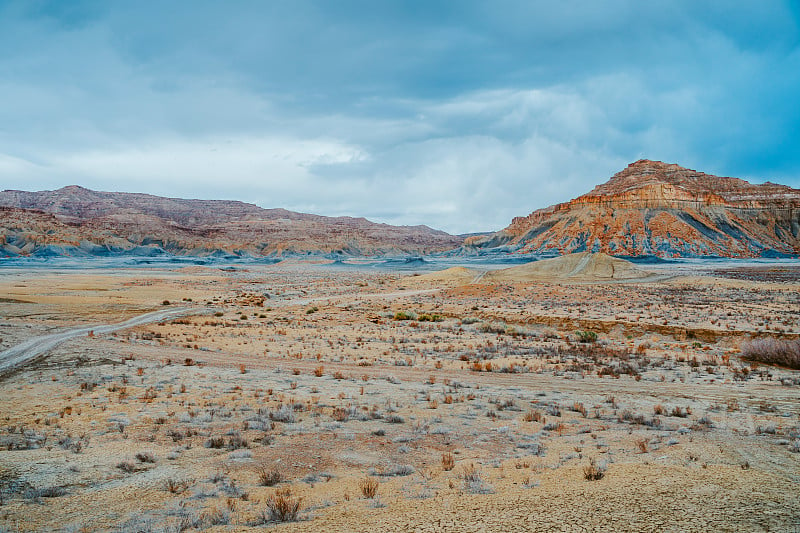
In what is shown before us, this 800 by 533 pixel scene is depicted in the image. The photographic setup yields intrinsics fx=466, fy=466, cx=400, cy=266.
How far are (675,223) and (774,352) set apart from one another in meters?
129

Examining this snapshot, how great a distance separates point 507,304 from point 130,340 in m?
25.6

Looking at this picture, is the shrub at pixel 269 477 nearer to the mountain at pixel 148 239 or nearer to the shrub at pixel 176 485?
the shrub at pixel 176 485

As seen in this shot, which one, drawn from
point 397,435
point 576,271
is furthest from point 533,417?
point 576,271

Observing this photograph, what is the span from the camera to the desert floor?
4855 millimetres

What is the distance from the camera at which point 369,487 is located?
18.4ft

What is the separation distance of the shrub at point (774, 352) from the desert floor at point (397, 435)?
2.45ft

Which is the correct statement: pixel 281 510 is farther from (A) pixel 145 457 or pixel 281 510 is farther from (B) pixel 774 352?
(B) pixel 774 352

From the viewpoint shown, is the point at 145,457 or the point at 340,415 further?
the point at 340,415

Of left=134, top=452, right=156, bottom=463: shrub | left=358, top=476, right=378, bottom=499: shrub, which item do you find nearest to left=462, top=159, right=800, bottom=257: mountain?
left=358, top=476, right=378, bottom=499: shrub

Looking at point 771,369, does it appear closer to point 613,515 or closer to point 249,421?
point 613,515

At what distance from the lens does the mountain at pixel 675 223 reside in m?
122

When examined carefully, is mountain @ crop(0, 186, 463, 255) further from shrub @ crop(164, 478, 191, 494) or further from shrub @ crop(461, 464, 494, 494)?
shrub @ crop(461, 464, 494, 494)

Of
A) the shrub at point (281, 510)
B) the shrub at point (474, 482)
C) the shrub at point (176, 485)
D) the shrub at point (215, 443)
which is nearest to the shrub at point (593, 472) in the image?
the shrub at point (474, 482)

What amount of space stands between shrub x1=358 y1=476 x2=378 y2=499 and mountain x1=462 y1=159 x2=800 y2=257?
126 meters
